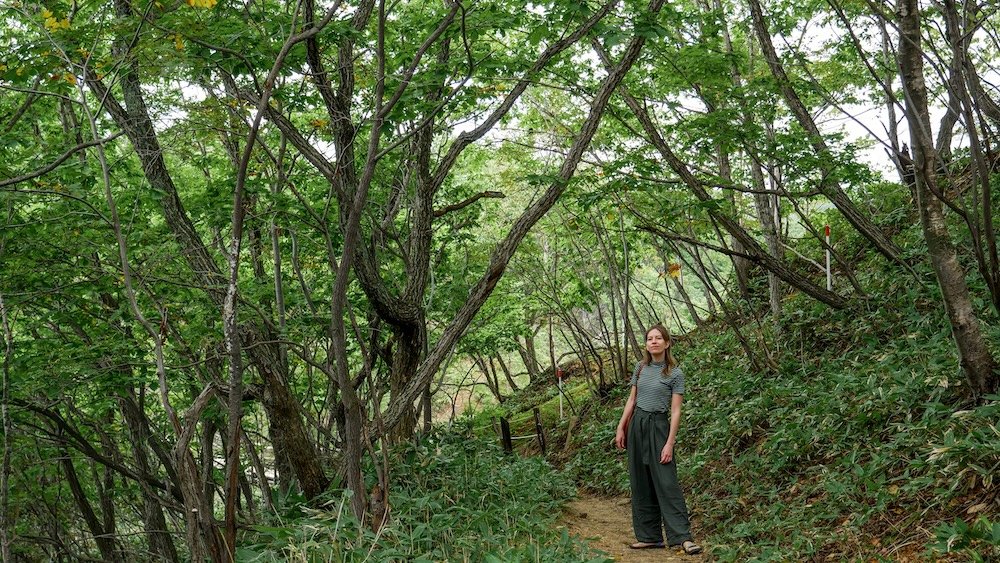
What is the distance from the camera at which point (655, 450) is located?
536 centimetres

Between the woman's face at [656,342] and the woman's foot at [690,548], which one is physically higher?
the woman's face at [656,342]

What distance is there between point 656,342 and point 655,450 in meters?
0.79

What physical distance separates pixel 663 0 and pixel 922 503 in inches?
172

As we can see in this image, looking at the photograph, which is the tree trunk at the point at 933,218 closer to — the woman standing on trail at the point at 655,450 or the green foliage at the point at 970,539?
the green foliage at the point at 970,539

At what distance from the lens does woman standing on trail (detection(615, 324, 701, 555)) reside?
5.27m

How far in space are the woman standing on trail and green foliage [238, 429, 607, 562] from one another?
1.92 ft

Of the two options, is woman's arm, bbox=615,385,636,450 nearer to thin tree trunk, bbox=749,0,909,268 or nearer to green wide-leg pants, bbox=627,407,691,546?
green wide-leg pants, bbox=627,407,691,546

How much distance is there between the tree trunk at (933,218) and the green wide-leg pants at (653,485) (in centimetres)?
207

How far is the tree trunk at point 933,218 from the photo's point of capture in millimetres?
4504

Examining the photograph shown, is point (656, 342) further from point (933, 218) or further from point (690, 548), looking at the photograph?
point (933, 218)

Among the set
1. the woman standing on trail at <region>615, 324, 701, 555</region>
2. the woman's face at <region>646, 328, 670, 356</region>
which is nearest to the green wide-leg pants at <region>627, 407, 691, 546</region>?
the woman standing on trail at <region>615, 324, 701, 555</region>

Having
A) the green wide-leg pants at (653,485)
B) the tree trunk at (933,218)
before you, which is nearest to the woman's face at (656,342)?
the green wide-leg pants at (653,485)

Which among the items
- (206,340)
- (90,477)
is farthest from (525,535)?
(90,477)

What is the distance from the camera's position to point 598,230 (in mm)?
11578
